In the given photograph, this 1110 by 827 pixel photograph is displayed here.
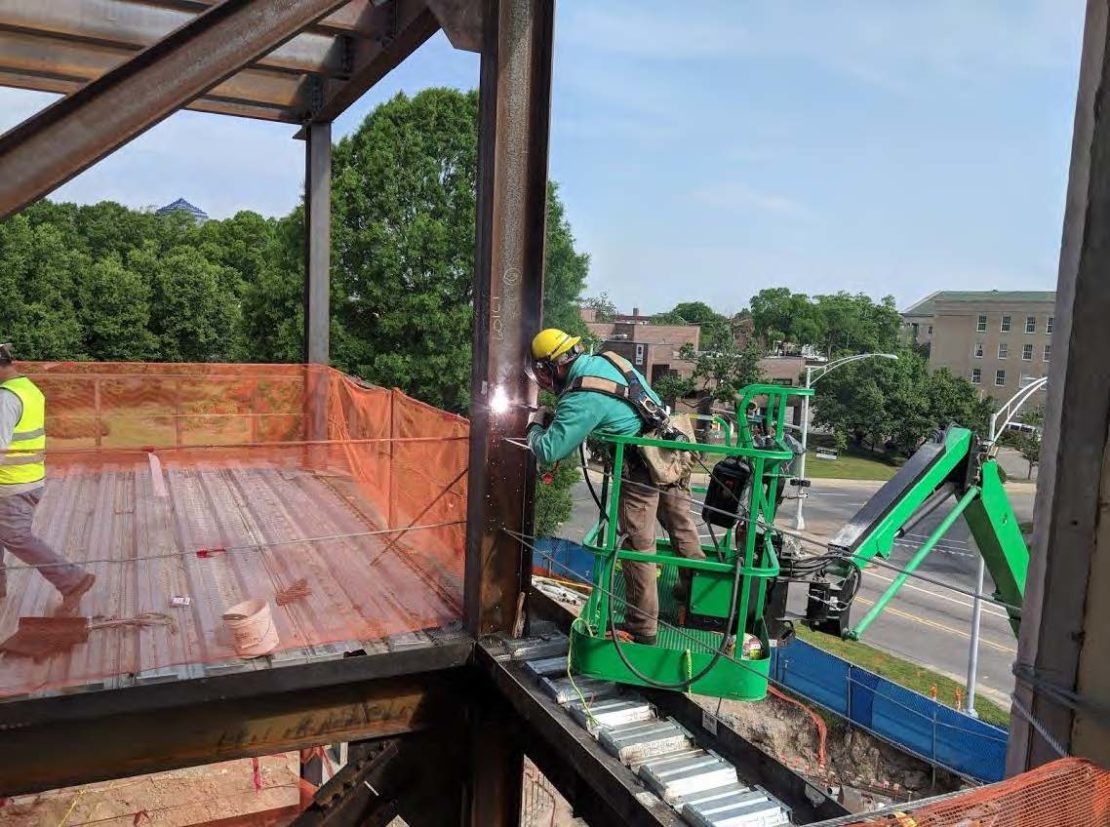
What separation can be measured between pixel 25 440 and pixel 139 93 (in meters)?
3.91

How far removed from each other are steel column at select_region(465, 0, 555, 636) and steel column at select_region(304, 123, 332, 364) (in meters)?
7.62

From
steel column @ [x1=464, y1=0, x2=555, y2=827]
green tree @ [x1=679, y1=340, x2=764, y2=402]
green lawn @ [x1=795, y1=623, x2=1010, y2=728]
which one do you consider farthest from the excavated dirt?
green tree @ [x1=679, y1=340, x2=764, y2=402]

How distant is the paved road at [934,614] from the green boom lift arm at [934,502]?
9.48 meters

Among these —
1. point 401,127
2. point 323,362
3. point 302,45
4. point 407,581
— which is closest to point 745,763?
point 407,581

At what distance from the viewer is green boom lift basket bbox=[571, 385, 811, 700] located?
478 cm

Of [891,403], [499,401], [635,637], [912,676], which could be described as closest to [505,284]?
[499,401]

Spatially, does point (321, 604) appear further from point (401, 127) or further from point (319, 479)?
point (401, 127)

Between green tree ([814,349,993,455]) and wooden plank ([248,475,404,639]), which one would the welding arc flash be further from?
green tree ([814,349,993,455])

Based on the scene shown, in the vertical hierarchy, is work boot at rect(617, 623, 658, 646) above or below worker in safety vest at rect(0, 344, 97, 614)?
below

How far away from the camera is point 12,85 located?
1048cm

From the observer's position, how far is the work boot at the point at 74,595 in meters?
6.03

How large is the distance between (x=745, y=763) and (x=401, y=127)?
26228 mm

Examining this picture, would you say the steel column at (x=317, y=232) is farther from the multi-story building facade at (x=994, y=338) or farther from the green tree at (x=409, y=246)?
the multi-story building facade at (x=994, y=338)

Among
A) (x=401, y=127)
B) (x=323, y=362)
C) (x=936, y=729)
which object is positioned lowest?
(x=936, y=729)
